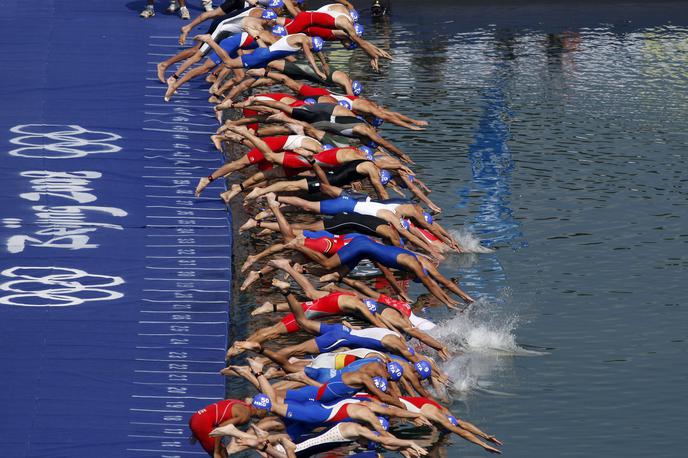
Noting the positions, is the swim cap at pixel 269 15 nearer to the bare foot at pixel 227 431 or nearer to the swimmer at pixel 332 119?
the swimmer at pixel 332 119

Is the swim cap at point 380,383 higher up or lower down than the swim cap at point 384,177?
lower down

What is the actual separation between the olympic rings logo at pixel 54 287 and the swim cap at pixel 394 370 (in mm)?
4052

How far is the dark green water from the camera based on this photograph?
58.5 ft

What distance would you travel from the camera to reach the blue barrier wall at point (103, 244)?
604 inches

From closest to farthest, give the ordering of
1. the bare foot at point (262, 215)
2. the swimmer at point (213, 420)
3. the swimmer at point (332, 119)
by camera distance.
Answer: the swimmer at point (213, 420) → the bare foot at point (262, 215) → the swimmer at point (332, 119)

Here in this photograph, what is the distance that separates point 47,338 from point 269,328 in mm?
2677

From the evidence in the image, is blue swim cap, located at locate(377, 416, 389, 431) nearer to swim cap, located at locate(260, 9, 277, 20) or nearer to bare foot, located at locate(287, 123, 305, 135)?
bare foot, located at locate(287, 123, 305, 135)

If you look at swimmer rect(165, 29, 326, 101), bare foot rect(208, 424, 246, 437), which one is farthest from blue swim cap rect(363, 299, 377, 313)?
swimmer rect(165, 29, 326, 101)

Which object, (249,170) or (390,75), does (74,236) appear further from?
(390,75)

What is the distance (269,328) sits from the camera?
17.7 metres

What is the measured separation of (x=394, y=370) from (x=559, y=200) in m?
10.1

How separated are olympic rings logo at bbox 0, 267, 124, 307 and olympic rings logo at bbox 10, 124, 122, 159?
14.2 ft

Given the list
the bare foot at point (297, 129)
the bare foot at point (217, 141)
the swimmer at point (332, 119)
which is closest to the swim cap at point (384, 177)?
the bare foot at point (297, 129)

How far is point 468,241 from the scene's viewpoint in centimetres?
2319
